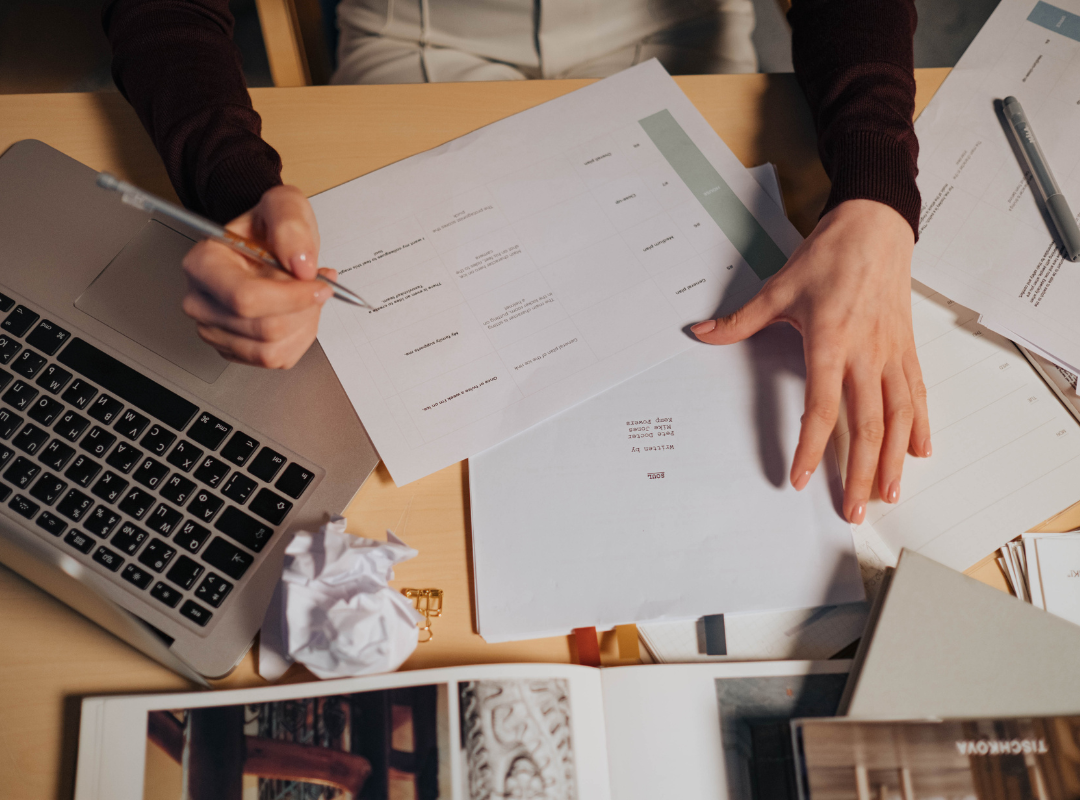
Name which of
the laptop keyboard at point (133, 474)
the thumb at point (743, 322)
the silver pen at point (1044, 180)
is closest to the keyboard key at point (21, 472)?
the laptop keyboard at point (133, 474)

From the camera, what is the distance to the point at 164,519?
1.41ft

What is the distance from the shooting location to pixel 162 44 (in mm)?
558

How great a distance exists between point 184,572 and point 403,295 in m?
0.26

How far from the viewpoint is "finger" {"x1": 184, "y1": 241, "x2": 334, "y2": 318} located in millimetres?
403

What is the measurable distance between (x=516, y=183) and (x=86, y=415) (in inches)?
15.1

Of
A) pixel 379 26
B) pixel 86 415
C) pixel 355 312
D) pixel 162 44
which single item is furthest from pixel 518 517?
Answer: pixel 379 26

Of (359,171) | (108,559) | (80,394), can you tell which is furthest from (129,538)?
(359,171)

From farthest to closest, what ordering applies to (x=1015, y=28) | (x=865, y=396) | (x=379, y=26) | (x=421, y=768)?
1. (x=379, y=26)
2. (x=1015, y=28)
3. (x=865, y=396)
4. (x=421, y=768)

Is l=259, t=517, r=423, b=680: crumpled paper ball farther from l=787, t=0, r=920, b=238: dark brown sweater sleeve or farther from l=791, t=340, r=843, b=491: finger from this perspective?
l=787, t=0, r=920, b=238: dark brown sweater sleeve

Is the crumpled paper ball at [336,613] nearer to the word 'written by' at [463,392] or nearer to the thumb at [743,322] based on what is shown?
the word 'written by' at [463,392]

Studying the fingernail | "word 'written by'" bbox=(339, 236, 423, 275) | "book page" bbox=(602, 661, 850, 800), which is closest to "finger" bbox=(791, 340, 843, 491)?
the fingernail

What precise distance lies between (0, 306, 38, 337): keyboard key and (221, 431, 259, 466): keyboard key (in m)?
0.18

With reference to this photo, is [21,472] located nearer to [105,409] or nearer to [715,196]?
[105,409]

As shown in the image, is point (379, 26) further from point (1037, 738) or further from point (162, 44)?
point (1037, 738)
